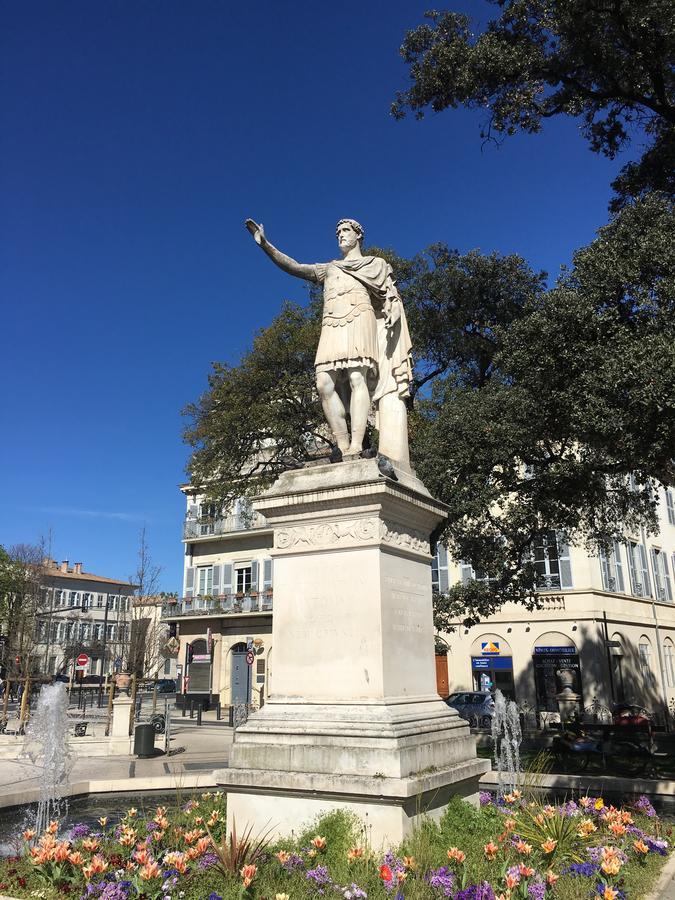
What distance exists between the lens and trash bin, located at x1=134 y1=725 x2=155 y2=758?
57.6 feet

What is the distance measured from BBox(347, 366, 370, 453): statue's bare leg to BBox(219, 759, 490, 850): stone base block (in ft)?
9.58

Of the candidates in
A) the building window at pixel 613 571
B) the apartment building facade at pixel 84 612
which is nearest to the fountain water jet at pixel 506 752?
the building window at pixel 613 571

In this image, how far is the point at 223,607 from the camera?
1825 inches

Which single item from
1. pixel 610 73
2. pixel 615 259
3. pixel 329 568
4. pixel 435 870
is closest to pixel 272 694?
pixel 329 568

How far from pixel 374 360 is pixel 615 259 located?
6.99m

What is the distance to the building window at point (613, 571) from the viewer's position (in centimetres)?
3526

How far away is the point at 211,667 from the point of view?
4494 centimetres

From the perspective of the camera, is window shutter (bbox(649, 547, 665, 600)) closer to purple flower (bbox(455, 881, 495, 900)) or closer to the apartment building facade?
purple flower (bbox(455, 881, 495, 900))

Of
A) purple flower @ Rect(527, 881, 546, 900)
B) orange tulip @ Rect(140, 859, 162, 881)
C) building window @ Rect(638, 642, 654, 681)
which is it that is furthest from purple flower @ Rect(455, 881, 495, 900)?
building window @ Rect(638, 642, 654, 681)

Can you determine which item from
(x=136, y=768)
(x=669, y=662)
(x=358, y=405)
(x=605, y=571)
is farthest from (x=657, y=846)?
(x=669, y=662)

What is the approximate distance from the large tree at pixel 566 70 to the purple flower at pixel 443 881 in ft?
44.3

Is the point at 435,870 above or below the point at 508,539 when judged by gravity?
below

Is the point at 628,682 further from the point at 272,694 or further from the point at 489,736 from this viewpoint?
the point at 272,694

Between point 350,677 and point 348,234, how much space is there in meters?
4.46
